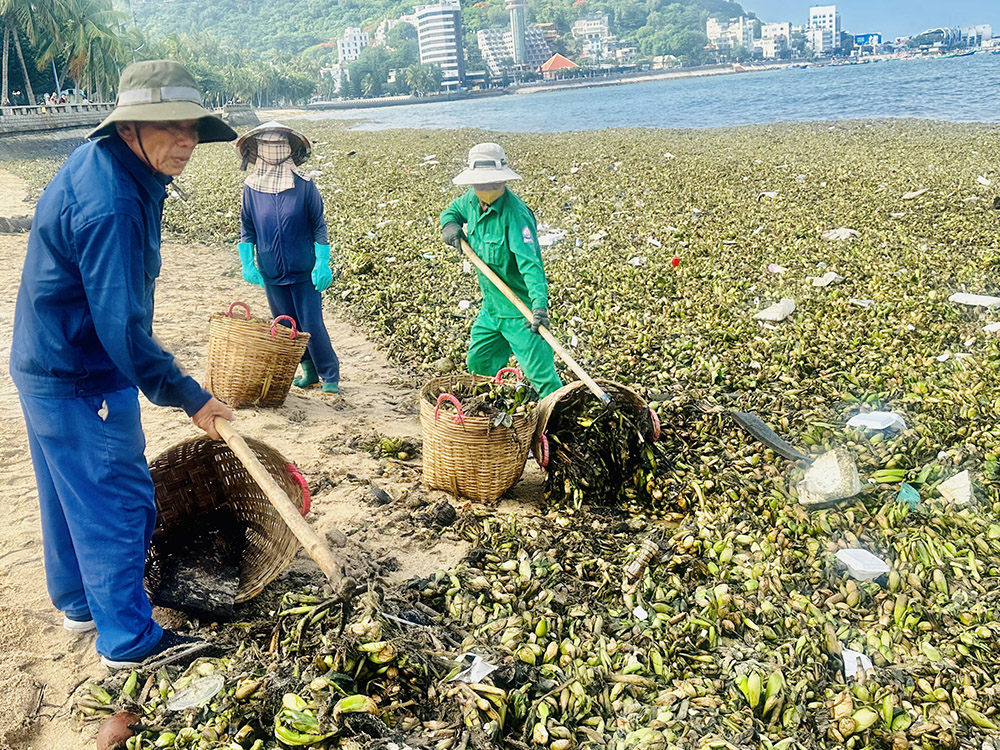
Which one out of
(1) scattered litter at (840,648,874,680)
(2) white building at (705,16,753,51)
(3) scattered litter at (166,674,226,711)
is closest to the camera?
(3) scattered litter at (166,674,226,711)

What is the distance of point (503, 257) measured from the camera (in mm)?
4855

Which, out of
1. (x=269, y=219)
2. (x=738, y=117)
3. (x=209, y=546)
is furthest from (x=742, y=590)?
(x=738, y=117)

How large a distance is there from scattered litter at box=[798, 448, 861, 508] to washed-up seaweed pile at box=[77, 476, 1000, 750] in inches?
3.3

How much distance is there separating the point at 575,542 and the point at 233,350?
2.88m

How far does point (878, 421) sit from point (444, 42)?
149393 millimetres

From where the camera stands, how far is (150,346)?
272 cm

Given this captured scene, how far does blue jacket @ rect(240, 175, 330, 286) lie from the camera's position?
5441 millimetres

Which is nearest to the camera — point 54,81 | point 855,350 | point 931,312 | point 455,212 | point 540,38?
point 455,212

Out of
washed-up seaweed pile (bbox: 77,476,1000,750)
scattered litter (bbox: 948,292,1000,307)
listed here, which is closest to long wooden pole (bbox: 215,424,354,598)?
washed-up seaweed pile (bbox: 77,476,1000,750)

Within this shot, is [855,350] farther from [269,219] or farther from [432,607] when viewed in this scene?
[269,219]

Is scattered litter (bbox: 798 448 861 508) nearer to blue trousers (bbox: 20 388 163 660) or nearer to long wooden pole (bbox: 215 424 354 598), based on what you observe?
long wooden pole (bbox: 215 424 354 598)

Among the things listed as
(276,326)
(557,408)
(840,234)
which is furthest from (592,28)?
(557,408)

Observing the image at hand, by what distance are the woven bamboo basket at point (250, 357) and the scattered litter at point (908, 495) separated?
13.1 feet

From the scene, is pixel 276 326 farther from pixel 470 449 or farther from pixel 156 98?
pixel 156 98
